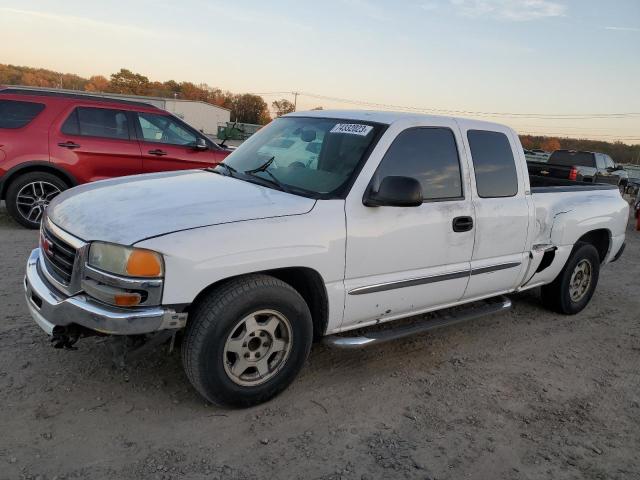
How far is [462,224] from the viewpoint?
396 cm

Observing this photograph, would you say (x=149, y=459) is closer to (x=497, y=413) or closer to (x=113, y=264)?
(x=113, y=264)

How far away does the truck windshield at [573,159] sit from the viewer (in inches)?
725

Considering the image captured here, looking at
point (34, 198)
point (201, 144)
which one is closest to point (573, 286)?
point (201, 144)

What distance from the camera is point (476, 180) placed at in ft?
13.5

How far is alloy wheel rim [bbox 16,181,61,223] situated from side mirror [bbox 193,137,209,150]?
212 centimetres

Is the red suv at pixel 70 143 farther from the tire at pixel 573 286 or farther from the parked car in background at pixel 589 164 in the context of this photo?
the parked car in background at pixel 589 164

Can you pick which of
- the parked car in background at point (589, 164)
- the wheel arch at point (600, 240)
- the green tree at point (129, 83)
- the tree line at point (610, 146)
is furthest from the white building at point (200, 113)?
the wheel arch at point (600, 240)

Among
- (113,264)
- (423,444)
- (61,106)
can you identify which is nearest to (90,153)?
(61,106)

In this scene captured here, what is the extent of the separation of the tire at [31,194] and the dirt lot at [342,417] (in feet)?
10.2

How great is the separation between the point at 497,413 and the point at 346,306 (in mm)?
1229

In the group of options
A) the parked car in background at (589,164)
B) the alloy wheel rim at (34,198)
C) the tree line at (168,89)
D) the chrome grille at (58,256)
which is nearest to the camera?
the chrome grille at (58,256)

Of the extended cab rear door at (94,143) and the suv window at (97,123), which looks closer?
the extended cab rear door at (94,143)

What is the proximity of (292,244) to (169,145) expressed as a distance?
225 inches

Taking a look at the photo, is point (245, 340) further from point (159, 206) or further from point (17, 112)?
point (17, 112)
